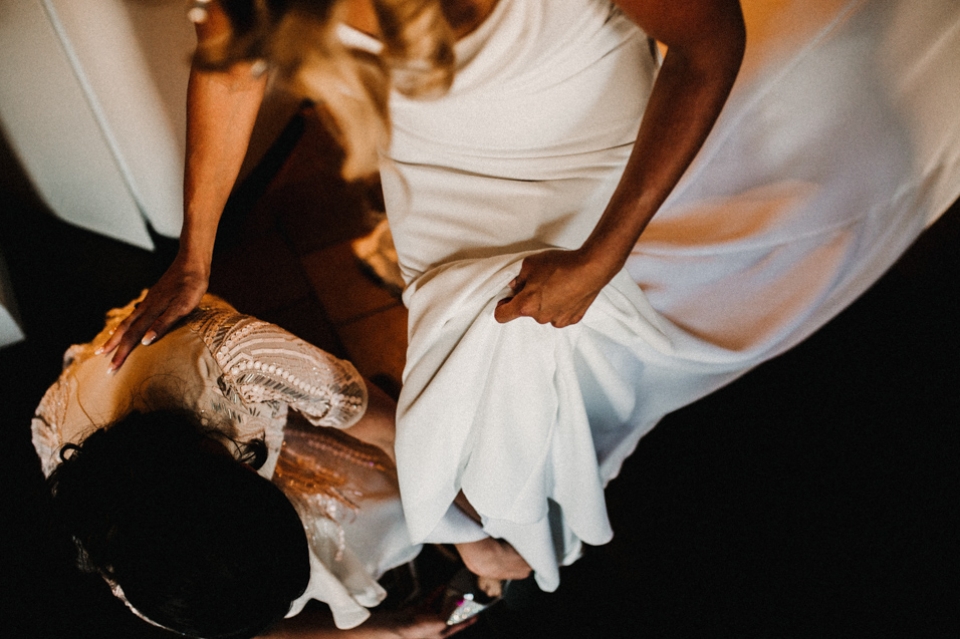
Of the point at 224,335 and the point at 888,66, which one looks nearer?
the point at 224,335

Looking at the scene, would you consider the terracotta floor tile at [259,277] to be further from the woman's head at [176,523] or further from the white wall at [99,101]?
the woman's head at [176,523]

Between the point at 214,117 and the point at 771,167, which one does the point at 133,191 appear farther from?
the point at 771,167

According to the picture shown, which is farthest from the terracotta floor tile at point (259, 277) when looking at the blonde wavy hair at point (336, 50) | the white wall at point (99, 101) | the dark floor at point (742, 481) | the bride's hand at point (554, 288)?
the bride's hand at point (554, 288)

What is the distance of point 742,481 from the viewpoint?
110 cm

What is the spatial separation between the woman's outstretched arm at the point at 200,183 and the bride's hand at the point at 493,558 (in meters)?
0.61

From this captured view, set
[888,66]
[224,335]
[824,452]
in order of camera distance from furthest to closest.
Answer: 1. [824,452]
2. [888,66]
3. [224,335]

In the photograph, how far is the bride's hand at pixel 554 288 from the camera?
65 centimetres

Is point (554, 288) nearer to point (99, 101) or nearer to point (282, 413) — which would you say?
point (282, 413)

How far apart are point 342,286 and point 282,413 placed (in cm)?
76

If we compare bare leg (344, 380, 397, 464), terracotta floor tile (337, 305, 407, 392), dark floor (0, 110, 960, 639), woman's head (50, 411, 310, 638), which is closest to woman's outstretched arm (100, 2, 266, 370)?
woman's head (50, 411, 310, 638)

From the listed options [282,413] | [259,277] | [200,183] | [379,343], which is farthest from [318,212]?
[282,413]

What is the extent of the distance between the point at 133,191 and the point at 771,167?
4.71 feet

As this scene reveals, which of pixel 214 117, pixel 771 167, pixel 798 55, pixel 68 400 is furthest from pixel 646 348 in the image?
pixel 68 400

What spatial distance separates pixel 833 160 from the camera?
87cm
